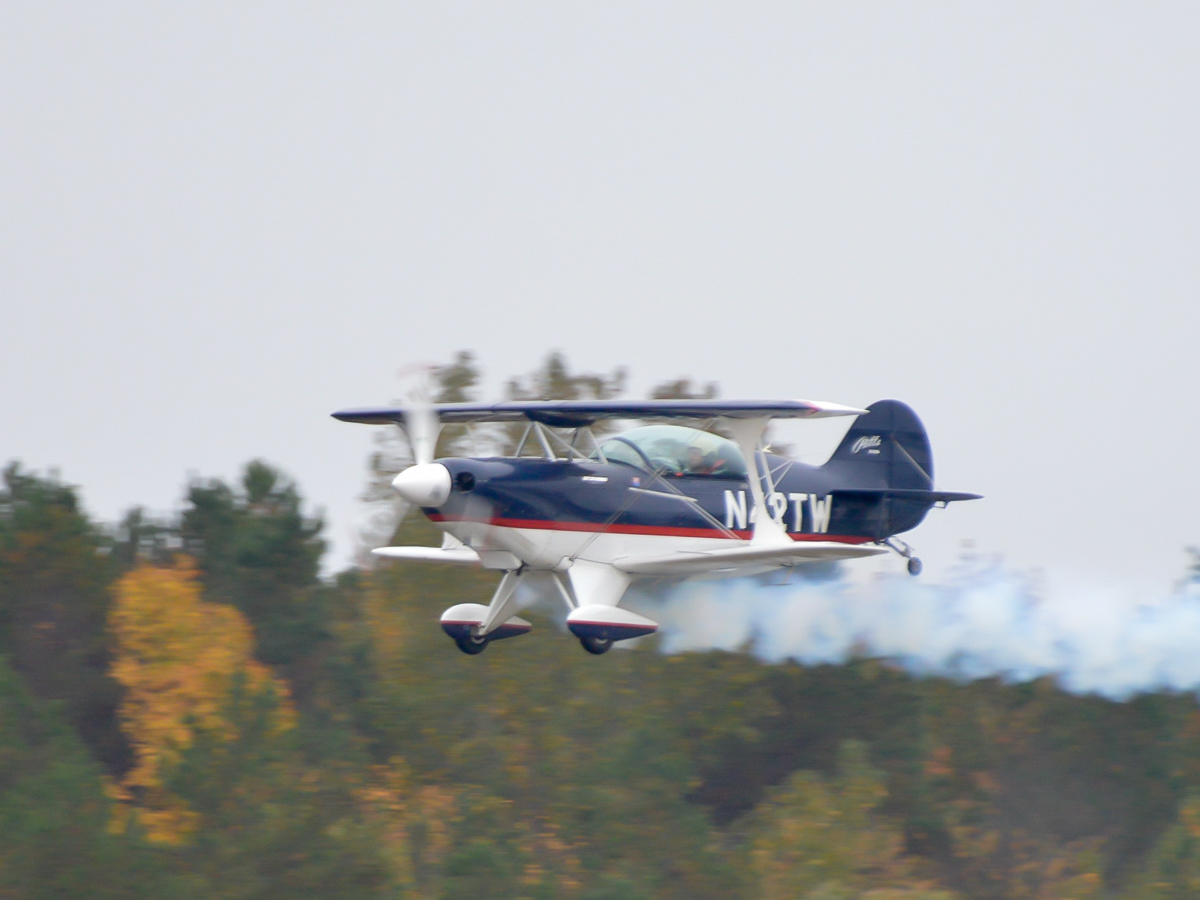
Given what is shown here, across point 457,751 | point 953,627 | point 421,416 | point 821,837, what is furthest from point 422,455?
point 821,837

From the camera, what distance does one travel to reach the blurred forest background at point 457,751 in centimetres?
3500

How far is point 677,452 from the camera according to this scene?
49.0ft

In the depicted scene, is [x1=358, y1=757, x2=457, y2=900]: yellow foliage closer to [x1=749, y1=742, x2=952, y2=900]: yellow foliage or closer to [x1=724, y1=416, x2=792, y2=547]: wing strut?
[x1=749, y1=742, x2=952, y2=900]: yellow foliage

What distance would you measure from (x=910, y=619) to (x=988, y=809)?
31.6 meters

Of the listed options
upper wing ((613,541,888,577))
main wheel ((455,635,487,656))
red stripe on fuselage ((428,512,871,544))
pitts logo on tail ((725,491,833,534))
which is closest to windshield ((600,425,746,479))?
pitts logo on tail ((725,491,833,534))

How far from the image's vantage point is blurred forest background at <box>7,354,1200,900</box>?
1378 inches

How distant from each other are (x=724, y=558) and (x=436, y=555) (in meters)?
3.07

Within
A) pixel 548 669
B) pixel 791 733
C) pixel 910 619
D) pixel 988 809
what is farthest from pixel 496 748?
pixel 910 619

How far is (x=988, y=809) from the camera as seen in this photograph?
47.3 metres

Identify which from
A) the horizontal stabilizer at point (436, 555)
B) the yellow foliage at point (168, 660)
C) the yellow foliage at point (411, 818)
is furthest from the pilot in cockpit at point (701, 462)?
the yellow foliage at point (168, 660)

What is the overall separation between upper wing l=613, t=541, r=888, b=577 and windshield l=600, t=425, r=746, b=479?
835 mm

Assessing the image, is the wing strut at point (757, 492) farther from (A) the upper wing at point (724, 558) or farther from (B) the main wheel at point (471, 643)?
(B) the main wheel at point (471, 643)

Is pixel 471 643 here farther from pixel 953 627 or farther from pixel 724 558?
pixel 953 627

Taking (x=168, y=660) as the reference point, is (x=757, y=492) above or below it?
above
